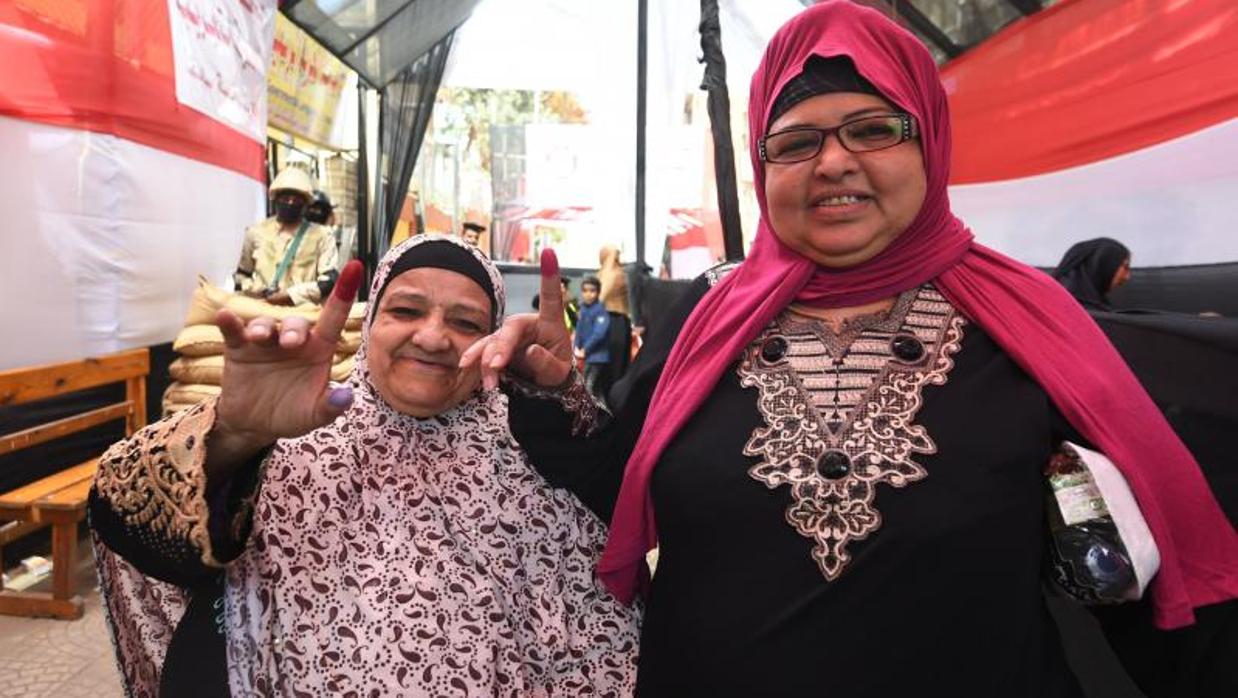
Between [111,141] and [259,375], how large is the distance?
318cm

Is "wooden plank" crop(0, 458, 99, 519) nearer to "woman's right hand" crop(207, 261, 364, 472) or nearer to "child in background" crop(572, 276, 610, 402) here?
Answer: "woman's right hand" crop(207, 261, 364, 472)

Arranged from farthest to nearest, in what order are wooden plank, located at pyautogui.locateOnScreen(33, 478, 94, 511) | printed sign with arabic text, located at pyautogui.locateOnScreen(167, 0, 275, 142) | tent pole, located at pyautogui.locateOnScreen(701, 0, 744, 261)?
printed sign with arabic text, located at pyautogui.locateOnScreen(167, 0, 275, 142) < tent pole, located at pyautogui.locateOnScreen(701, 0, 744, 261) < wooden plank, located at pyautogui.locateOnScreen(33, 478, 94, 511)

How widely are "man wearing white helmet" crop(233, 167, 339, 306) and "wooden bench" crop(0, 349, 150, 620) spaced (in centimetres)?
137

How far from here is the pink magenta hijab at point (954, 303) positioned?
970 mm

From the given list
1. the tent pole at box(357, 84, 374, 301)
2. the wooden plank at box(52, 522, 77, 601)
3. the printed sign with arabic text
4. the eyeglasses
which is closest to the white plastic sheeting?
the printed sign with arabic text

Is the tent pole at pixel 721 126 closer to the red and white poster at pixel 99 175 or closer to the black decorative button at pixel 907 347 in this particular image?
the black decorative button at pixel 907 347

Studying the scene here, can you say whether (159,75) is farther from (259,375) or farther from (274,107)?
(259,375)

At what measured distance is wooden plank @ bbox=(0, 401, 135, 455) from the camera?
113 inches

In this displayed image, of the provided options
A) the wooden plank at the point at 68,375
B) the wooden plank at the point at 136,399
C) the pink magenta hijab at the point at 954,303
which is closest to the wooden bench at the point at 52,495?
the wooden plank at the point at 68,375

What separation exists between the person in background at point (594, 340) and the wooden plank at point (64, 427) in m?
3.57

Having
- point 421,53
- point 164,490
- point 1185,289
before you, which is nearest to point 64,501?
point 164,490

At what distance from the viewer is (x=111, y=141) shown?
351cm

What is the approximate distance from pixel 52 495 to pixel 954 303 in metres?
3.24

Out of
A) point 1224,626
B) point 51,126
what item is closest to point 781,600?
point 1224,626
